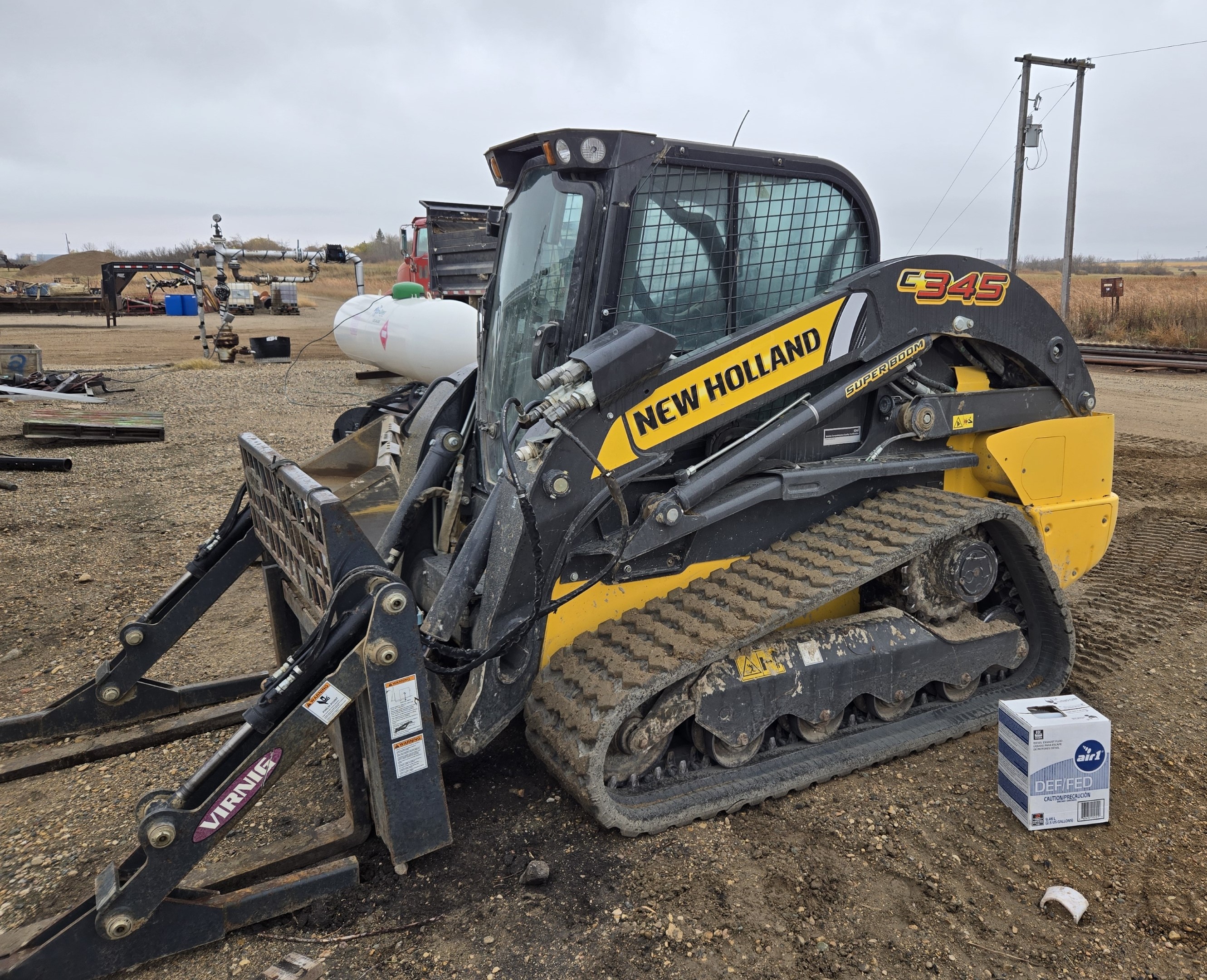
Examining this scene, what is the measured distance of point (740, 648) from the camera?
327 cm

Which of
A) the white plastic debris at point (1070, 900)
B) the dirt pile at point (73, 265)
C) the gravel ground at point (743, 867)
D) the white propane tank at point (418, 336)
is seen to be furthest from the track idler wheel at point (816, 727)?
the dirt pile at point (73, 265)

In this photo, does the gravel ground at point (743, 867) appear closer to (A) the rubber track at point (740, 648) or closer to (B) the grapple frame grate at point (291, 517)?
(A) the rubber track at point (740, 648)

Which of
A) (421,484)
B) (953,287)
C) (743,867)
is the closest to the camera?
(743,867)

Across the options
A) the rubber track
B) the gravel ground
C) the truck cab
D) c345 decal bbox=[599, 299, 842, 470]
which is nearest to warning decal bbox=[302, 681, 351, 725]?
the gravel ground

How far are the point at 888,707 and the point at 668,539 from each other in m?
1.28

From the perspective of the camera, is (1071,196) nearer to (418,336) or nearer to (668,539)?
(418,336)

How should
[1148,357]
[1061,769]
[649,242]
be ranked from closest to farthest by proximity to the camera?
[1061,769] < [649,242] < [1148,357]

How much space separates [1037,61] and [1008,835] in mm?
17529

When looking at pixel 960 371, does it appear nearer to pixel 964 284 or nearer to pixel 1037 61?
pixel 964 284

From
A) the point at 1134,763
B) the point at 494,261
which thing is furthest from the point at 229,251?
the point at 1134,763

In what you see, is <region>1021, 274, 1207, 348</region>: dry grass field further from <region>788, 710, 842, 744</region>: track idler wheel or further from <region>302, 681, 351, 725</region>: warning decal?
<region>302, 681, 351, 725</region>: warning decal

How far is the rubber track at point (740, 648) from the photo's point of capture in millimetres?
3029

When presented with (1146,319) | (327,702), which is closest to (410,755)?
(327,702)

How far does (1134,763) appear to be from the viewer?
3684 mm
